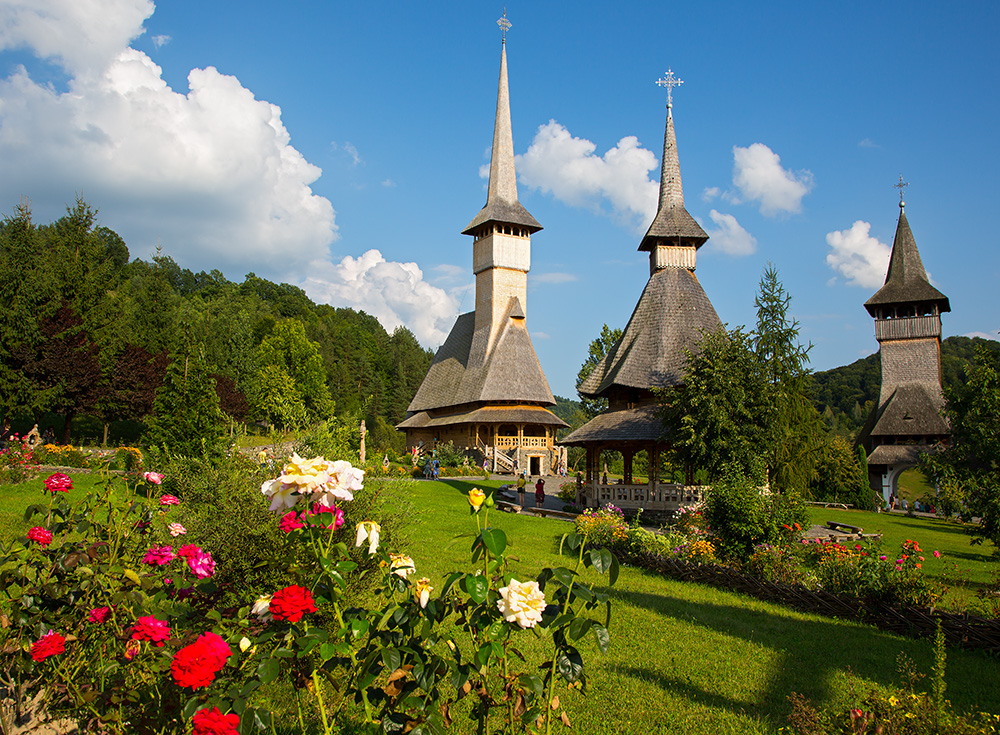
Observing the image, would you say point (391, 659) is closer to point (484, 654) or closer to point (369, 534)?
point (484, 654)

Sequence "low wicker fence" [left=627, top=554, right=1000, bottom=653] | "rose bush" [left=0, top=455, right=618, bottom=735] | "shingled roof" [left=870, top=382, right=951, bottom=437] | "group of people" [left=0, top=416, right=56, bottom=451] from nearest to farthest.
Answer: "rose bush" [left=0, top=455, right=618, bottom=735], "low wicker fence" [left=627, top=554, right=1000, bottom=653], "group of people" [left=0, top=416, right=56, bottom=451], "shingled roof" [left=870, top=382, right=951, bottom=437]

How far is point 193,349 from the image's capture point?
54.1ft

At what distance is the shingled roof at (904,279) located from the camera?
3856cm

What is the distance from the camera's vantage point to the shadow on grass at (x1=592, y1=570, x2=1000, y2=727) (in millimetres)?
5559

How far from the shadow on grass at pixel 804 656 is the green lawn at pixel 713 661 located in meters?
0.01

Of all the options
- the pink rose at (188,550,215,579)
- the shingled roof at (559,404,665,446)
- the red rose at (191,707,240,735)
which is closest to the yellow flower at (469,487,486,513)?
the red rose at (191,707,240,735)

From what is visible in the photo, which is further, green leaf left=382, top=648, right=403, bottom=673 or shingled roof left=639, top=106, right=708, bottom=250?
shingled roof left=639, top=106, right=708, bottom=250

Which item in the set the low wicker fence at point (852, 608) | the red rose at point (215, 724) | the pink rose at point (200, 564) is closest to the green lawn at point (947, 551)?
the low wicker fence at point (852, 608)

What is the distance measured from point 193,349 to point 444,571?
1064 centimetres

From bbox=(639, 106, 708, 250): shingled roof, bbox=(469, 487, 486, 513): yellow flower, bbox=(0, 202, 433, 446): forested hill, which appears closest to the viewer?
bbox=(469, 487, 486, 513): yellow flower

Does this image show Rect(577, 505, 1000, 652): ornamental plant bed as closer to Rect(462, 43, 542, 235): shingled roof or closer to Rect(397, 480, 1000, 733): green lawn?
Rect(397, 480, 1000, 733): green lawn

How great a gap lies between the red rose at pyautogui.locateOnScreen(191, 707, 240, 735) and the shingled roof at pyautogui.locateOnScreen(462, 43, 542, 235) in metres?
37.1

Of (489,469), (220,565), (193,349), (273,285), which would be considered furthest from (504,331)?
(273,285)

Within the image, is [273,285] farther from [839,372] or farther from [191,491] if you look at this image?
[191,491]
